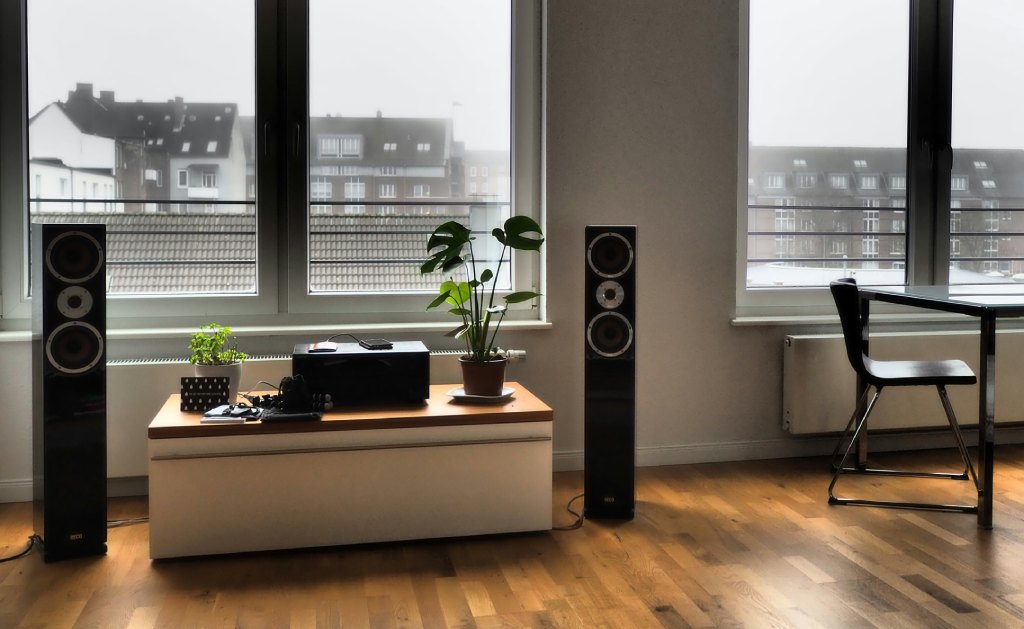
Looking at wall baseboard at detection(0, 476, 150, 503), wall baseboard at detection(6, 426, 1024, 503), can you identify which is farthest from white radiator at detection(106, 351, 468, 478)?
wall baseboard at detection(6, 426, 1024, 503)

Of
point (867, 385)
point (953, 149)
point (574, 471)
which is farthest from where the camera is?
point (953, 149)

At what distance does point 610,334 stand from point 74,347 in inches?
70.4

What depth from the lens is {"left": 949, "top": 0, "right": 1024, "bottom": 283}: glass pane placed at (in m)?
4.49

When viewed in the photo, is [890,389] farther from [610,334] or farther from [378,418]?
[378,418]

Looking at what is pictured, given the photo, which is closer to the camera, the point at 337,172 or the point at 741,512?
the point at 741,512

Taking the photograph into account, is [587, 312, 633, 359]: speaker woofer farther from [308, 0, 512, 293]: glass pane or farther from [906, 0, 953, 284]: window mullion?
[906, 0, 953, 284]: window mullion

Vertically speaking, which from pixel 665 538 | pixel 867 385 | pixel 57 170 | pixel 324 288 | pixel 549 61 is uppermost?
pixel 549 61

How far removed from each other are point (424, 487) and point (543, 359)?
106 centimetres

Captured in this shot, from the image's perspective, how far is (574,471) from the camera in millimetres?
4012

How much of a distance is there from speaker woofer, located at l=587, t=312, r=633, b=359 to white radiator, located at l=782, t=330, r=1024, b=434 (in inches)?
45.7

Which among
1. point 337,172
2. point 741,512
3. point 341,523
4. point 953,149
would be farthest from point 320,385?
point 953,149

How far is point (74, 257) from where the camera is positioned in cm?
288

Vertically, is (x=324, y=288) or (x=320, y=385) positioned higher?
(x=324, y=288)

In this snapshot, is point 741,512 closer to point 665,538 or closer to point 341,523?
point 665,538
